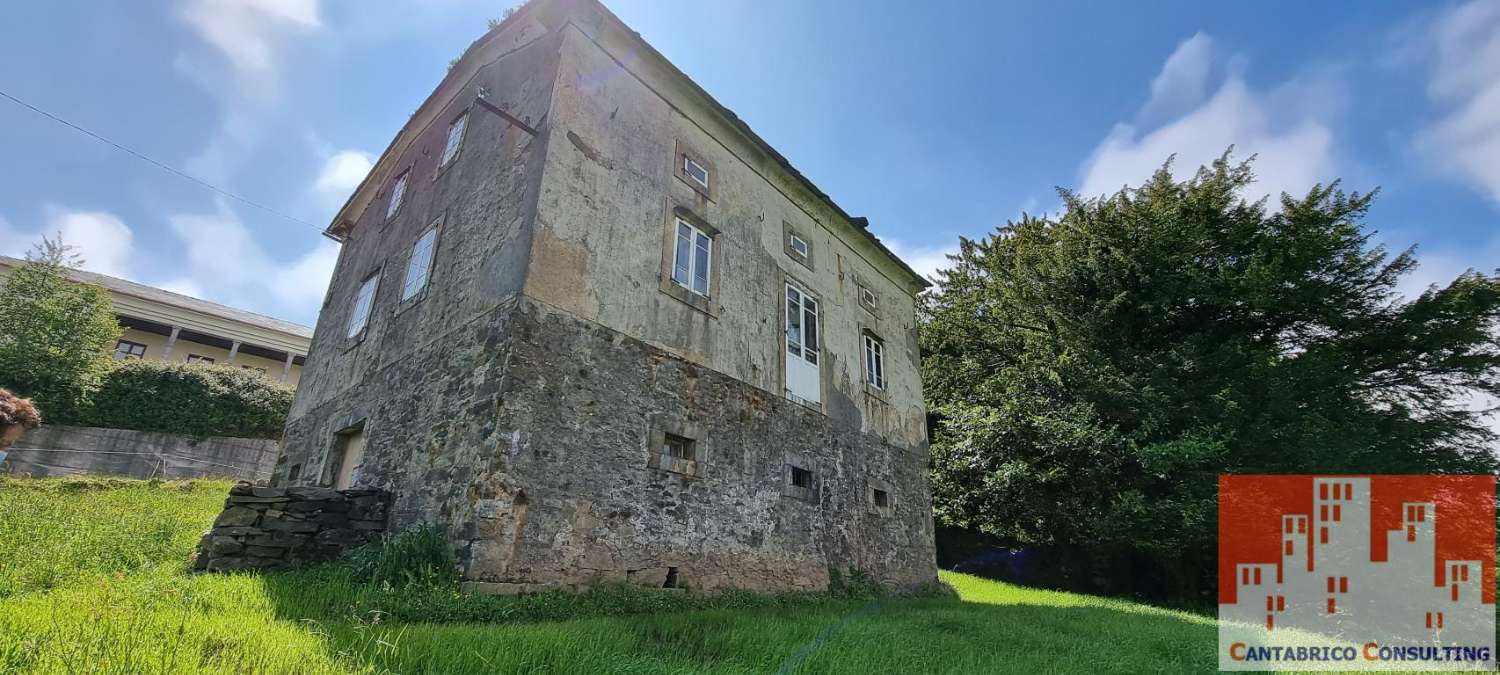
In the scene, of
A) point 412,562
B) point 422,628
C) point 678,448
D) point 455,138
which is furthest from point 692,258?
point 422,628

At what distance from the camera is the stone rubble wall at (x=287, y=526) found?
6.39 m

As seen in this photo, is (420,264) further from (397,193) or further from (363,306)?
(397,193)

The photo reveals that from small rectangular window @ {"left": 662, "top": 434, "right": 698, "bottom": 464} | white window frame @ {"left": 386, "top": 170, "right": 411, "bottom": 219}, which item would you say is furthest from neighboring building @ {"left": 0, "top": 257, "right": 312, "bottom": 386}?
small rectangular window @ {"left": 662, "top": 434, "right": 698, "bottom": 464}

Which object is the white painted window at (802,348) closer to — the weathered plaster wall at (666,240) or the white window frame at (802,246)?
the weathered plaster wall at (666,240)

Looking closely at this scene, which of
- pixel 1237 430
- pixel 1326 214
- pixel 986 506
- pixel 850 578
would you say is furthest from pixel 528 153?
pixel 1326 214

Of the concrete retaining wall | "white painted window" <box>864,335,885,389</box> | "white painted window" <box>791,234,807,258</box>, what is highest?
"white painted window" <box>791,234,807,258</box>

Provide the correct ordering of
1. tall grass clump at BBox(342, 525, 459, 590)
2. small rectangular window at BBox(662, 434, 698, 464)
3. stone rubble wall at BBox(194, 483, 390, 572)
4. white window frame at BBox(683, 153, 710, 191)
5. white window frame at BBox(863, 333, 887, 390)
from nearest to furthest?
tall grass clump at BBox(342, 525, 459, 590)
stone rubble wall at BBox(194, 483, 390, 572)
small rectangular window at BBox(662, 434, 698, 464)
white window frame at BBox(683, 153, 710, 191)
white window frame at BBox(863, 333, 887, 390)

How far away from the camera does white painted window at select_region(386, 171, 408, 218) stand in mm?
11383

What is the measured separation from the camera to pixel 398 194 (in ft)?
38.1

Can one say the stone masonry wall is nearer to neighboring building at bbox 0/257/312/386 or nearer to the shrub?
the shrub

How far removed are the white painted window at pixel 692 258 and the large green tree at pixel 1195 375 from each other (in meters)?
8.97

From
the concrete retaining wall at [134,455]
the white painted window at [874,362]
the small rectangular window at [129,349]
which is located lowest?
the concrete retaining wall at [134,455]

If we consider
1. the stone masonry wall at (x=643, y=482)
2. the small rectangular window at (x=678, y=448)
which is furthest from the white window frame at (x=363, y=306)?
the small rectangular window at (x=678, y=448)

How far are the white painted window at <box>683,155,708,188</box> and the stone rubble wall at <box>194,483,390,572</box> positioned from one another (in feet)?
20.5
